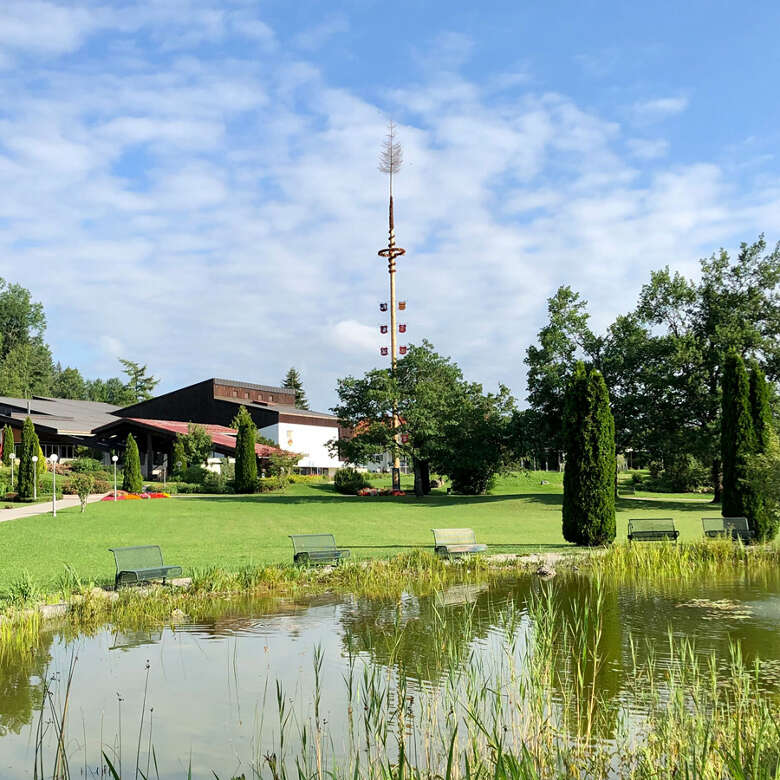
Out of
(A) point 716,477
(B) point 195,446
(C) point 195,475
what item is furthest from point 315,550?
(B) point 195,446

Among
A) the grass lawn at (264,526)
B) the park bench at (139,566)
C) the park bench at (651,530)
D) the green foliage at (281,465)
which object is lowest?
the grass lawn at (264,526)

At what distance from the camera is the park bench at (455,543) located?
14898 mm

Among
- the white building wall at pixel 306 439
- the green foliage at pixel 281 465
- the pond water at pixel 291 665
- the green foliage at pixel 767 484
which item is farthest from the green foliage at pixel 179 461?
the pond water at pixel 291 665

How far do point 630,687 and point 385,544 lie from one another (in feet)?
39.5

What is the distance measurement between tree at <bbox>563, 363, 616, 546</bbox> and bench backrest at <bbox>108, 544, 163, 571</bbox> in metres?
9.53

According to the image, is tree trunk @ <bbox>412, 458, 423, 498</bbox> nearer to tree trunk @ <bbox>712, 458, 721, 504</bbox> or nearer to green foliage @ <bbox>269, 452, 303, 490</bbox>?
green foliage @ <bbox>269, 452, 303, 490</bbox>

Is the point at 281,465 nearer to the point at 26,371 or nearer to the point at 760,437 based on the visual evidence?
the point at 760,437

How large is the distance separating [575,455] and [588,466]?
1.63ft

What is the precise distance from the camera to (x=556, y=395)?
34031 millimetres

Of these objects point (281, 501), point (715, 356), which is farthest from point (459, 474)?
point (715, 356)

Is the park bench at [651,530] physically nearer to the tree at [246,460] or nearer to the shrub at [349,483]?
the tree at [246,460]

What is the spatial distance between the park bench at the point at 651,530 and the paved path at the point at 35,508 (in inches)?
735

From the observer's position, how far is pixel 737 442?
19797 mm

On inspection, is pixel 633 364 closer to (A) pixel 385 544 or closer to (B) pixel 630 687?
(A) pixel 385 544
